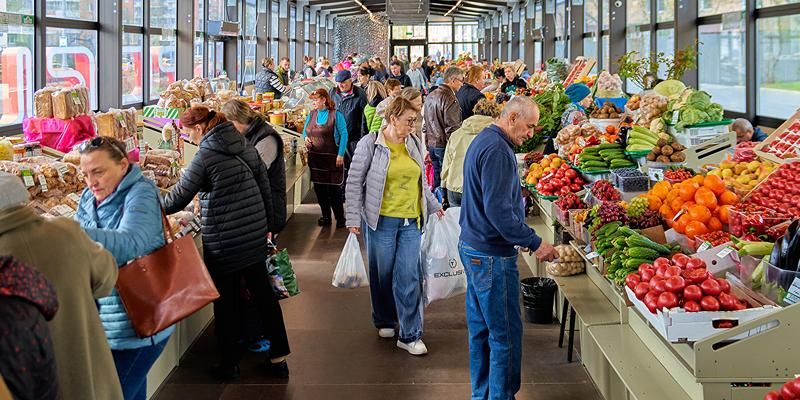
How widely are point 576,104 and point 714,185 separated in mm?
4367

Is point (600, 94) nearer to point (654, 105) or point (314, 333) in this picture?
point (654, 105)

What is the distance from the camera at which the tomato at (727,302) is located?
2.90 meters

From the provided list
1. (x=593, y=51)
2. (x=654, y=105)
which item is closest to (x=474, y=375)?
(x=654, y=105)

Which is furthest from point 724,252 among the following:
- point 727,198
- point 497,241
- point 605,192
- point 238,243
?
point 238,243

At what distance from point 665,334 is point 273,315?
2.27 m

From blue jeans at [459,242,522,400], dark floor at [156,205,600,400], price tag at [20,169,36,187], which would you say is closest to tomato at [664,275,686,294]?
blue jeans at [459,242,522,400]

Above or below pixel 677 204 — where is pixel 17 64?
above

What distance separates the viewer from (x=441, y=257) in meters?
5.04

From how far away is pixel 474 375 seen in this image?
3.98 metres

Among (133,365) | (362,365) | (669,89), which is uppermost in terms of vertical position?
(669,89)

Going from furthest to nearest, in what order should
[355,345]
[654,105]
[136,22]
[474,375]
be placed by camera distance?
[136,22] < [654,105] < [355,345] < [474,375]

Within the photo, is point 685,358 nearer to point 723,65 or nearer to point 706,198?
point 706,198

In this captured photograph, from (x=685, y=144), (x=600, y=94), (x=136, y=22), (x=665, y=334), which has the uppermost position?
(x=136, y=22)

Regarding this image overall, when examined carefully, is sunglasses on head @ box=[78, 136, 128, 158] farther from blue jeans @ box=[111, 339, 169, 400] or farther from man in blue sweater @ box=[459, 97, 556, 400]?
man in blue sweater @ box=[459, 97, 556, 400]
